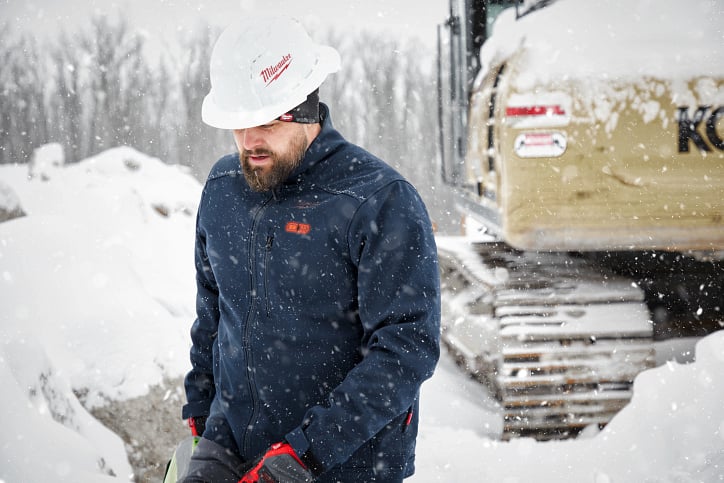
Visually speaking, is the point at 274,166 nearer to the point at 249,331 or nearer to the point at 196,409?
the point at 249,331

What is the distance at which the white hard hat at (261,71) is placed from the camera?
1756 mm

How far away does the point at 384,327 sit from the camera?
160 cm

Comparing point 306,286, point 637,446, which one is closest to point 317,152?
point 306,286

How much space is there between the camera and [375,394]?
5.16 feet

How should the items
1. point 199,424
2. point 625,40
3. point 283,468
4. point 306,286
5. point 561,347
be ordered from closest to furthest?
1. point 283,468
2. point 306,286
3. point 199,424
4. point 625,40
5. point 561,347

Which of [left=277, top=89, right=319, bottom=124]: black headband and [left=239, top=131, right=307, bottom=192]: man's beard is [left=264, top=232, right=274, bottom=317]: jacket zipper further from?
[left=277, top=89, right=319, bottom=124]: black headband

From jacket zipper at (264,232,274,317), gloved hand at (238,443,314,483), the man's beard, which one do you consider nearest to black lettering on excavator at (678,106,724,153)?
the man's beard

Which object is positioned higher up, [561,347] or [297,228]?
[297,228]

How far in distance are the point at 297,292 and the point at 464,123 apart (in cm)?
457

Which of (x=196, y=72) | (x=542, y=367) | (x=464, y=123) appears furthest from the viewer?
(x=196, y=72)

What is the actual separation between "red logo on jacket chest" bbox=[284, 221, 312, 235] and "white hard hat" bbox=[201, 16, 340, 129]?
27cm

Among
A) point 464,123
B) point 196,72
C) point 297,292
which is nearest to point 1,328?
point 297,292

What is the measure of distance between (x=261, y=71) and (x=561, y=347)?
2938 millimetres

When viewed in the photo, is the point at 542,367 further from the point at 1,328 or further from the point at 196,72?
the point at 196,72
